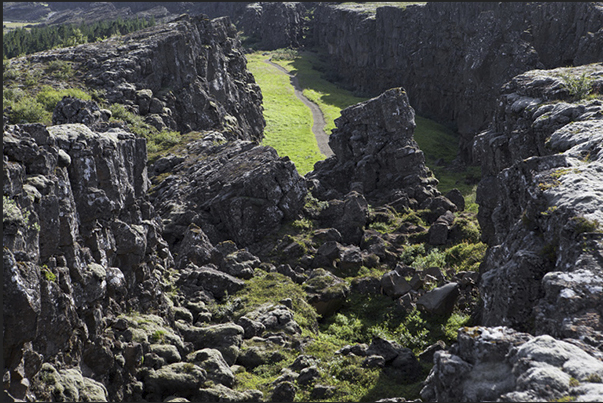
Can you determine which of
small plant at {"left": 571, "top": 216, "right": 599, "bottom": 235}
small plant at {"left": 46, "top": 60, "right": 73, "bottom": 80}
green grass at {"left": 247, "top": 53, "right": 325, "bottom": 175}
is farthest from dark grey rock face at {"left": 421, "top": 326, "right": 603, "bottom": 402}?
green grass at {"left": 247, "top": 53, "right": 325, "bottom": 175}

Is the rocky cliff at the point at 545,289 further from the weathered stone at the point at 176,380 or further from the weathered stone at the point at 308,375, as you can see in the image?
the weathered stone at the point at 176,380

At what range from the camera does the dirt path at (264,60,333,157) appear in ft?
293

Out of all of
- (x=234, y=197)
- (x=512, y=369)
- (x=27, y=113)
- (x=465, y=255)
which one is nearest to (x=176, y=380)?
(x=512, y=369)

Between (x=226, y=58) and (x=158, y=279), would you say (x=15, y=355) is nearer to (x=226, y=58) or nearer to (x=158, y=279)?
(x=158, y=279)

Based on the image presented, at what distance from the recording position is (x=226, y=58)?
8838 centimetres

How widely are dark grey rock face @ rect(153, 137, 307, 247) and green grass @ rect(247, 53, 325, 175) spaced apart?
93.0 feet

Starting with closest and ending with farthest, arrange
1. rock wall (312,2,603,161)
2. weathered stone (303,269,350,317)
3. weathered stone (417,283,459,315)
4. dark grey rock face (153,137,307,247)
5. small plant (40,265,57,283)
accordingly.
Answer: small plant (40,265,57,283), weathered stone (417,283,459,315), weathered stone (303,269,350,317), dark grey rock face (153,137,307,247), rock wall (312,2,603,161)

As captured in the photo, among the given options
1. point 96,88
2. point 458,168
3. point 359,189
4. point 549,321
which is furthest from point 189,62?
point 549,321

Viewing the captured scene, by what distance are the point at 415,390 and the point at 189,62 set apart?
59.9m

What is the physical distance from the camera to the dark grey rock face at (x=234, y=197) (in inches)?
1713

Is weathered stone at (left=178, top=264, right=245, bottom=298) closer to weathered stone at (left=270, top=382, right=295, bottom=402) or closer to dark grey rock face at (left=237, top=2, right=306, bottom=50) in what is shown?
weathered stone at (left=270, top=382, right=295, bottom=402)

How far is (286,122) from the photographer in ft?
335

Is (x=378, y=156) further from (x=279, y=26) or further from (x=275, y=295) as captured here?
(x=279, y=26)

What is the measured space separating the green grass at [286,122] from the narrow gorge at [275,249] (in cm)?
1407
